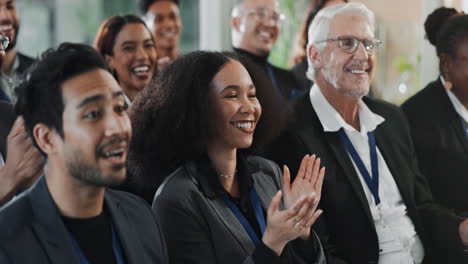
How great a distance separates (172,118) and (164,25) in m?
2.43

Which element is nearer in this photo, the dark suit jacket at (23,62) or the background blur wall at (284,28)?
the dark suit jacket at (23,62)

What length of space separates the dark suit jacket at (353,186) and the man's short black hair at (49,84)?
53.9 inches

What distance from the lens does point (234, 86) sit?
8.99 ft

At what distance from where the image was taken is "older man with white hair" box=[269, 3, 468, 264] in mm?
3143

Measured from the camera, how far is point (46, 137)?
206cm

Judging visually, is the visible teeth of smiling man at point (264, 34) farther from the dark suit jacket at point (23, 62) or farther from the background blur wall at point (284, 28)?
the dark suit jacket at point (23, 62)

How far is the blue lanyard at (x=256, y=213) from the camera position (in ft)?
8.59

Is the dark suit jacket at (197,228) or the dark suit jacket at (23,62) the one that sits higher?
the dark suit jacket at (23,62)

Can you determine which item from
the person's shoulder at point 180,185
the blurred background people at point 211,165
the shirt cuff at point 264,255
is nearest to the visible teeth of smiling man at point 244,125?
the blurred background people at point 211,165

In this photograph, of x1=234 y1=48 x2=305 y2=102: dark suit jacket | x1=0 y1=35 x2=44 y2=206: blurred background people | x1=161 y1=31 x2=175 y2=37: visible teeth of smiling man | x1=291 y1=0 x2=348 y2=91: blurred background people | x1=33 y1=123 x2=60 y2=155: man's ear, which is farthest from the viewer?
x1=161 y1=31 x2=175 y2=37: visible teeth of smiling man

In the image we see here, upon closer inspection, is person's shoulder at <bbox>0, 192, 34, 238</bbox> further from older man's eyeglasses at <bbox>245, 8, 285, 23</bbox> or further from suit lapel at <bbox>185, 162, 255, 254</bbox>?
older man's eyeglasses at <bbox>245, 8, 285, 23</bbox>

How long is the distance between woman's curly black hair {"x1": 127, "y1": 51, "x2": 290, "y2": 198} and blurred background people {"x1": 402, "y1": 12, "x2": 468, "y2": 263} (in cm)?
134

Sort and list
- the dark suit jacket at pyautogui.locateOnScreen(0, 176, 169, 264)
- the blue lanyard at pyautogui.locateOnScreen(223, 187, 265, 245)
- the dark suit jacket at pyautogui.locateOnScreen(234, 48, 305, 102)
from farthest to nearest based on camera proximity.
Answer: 1. the dark suit jacket at pyautogui.locateOnScreen(234, 48, 305, 102)
2. the blue lanyard at pyautogui.locateOnScreen(223, 187, 265, 245)
3. the dark suit jacket at pyautogui.locateOnScreen(0, 176, 169, 264)

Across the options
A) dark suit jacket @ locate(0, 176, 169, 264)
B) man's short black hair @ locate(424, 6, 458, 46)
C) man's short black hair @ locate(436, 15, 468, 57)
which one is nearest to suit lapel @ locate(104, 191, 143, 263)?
dark suit jacket @ locate(0, 176, 169, 264)
